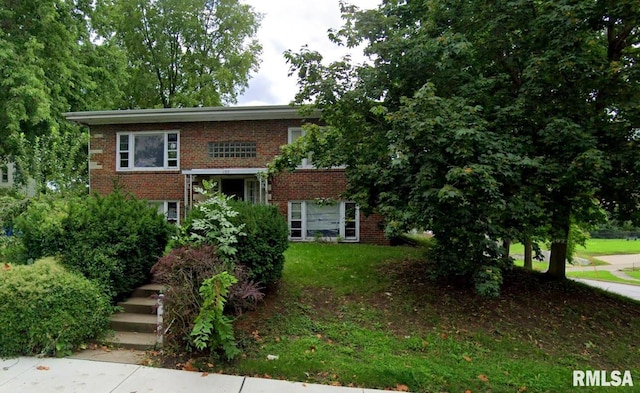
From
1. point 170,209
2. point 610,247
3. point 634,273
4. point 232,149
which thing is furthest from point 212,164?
point 610,247

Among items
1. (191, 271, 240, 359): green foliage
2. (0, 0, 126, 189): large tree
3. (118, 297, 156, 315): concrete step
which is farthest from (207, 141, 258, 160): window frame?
(191, 271, 240, 359): green foliage

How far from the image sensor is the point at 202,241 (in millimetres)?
4816

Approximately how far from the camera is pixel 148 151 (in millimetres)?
13195

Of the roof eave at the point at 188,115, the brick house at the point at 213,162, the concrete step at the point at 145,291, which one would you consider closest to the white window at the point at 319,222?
the brick house at the point at 213,162

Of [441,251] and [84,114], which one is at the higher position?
[84,114]

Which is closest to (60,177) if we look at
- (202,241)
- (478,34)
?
(202,241)

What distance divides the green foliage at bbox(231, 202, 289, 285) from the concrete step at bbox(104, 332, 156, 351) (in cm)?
147

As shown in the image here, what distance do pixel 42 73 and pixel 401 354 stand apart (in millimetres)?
16208

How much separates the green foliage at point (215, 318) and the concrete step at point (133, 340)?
0.95 metres

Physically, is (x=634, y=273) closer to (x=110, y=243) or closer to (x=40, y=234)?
(x=110, y=243)

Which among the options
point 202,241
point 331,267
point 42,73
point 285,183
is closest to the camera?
point 202,241

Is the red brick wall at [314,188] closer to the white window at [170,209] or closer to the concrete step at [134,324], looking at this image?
the white window at [170,209]

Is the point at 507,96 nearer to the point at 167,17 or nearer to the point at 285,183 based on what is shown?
the point at 285,183

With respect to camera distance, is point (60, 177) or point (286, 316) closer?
point (286, 316)
